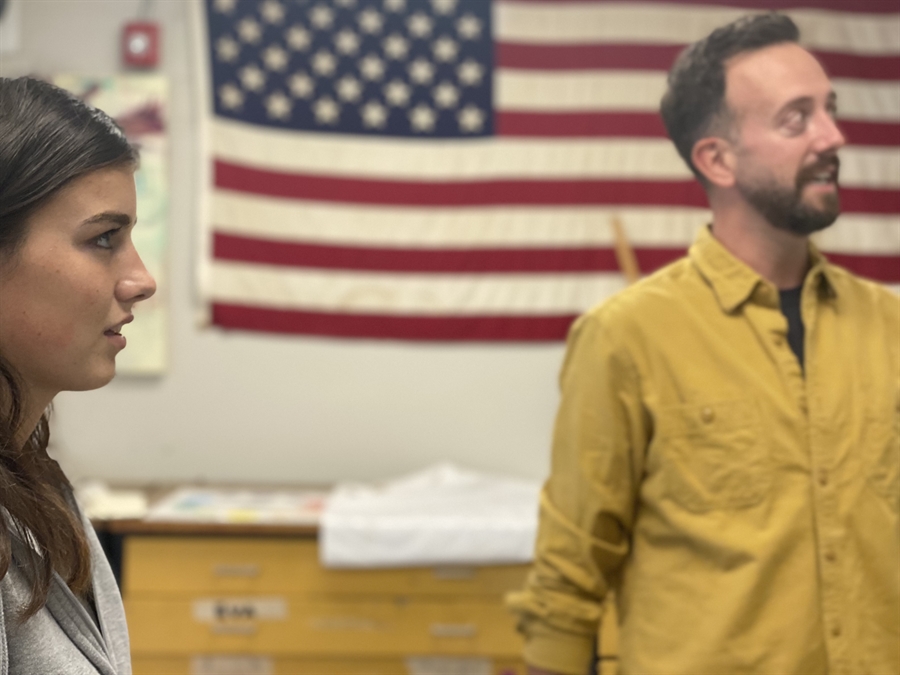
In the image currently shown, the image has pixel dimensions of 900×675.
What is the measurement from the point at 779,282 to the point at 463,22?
2041 mm

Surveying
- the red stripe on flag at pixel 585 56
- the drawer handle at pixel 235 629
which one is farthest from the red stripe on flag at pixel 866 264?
the drawer handle at pixel 235 629

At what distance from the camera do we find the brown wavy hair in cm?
79

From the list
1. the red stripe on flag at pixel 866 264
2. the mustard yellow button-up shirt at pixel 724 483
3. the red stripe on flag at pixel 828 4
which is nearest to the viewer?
the mustard yellow button-up shirt at pixel 724 483

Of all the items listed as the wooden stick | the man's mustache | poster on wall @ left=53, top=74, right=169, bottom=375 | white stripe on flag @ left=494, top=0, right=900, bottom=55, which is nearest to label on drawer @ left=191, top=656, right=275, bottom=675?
poster on wall @ left=53, top=74, right=169, bottom=375

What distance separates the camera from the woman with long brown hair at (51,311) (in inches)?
31.0

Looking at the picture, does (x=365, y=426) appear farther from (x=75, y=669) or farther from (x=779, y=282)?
(x=75, y=669)

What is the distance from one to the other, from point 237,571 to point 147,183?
4.43ft

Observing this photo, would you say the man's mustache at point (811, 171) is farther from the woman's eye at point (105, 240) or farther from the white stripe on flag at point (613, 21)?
the white stripe on flag at point (613, 21)

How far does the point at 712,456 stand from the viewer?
1199 mm

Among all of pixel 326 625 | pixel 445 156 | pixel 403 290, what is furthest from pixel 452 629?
pixel 445 156

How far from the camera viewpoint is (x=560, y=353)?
3.10m

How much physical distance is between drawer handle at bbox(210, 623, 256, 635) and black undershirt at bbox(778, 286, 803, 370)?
5.90 feet

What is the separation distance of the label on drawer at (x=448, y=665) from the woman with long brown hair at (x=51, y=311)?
177 centimetres

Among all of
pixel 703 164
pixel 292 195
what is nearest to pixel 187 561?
pixel 292 195
